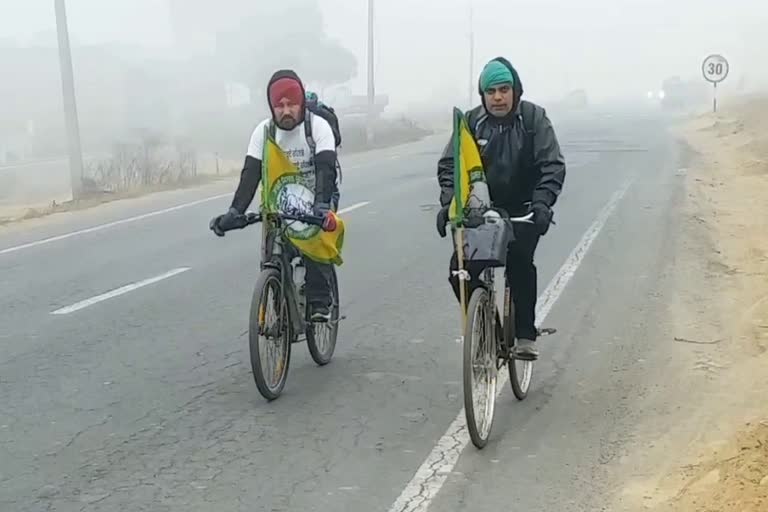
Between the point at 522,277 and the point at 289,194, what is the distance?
1467 millimetres

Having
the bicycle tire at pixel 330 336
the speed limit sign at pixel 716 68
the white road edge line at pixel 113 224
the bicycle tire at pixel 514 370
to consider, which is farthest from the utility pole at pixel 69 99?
the speed limit sign at pixel 716 68

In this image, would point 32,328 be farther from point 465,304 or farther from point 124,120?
point 124,120

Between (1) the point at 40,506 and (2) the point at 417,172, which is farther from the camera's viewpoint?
(2) the point at 417,172

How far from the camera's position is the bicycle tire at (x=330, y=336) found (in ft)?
21.1

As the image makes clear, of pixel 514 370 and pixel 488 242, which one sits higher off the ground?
pixel 488 242

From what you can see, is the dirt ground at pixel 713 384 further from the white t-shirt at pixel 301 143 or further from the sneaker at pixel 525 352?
the white t-shirt at pixel 301 143

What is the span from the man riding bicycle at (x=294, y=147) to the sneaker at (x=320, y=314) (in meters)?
0.33

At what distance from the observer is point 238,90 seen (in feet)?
231

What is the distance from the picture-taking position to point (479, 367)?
503 centimetres

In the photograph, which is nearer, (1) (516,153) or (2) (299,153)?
(1) (516,153)

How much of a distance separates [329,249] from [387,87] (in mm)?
127307

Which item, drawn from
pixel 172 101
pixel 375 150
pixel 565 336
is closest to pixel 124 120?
pixel 172 101

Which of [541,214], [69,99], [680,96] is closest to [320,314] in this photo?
[541,214]

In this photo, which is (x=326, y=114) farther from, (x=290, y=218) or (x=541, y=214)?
(x=541, y=214)
